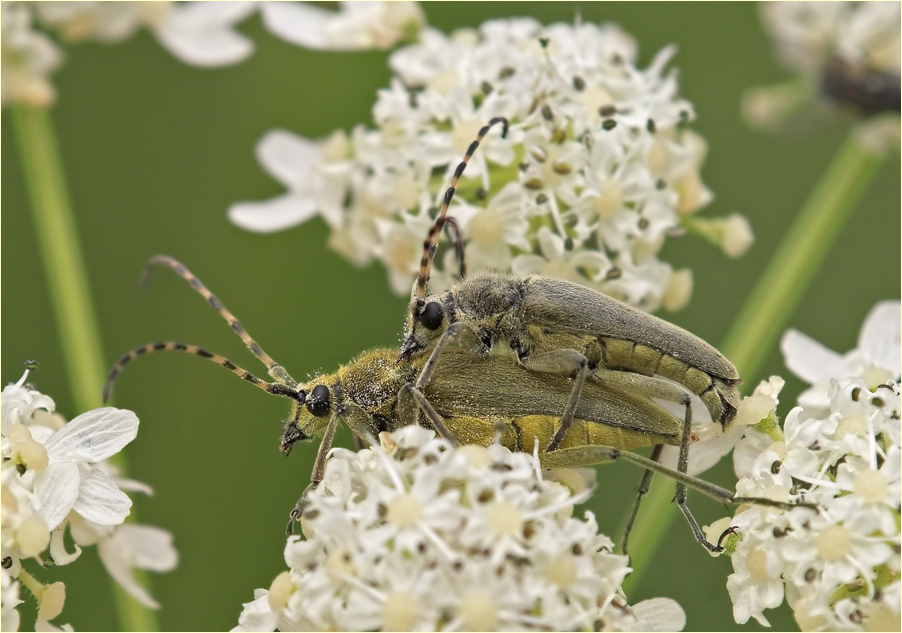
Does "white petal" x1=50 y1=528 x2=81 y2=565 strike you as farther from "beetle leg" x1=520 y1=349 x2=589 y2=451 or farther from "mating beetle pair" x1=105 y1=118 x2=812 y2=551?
"beetle leg" x1=520 y1=349 x2=589 y2=451

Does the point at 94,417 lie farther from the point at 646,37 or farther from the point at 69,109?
the point at 646,37

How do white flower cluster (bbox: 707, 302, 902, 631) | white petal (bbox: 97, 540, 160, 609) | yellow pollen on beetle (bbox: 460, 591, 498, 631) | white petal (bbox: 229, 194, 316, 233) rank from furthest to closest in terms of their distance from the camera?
white petal (bbox: 229, 194, 316, 233), white petal (bbox: 97, 540, 160, 609), white flower cluster (bbox: 707, 302, 902, 631), yellow pollen on beetle (bbox: 460, 591, 498, 631)

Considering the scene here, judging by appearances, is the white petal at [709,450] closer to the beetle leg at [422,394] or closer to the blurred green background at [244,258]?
the beetle leg at [422,394]

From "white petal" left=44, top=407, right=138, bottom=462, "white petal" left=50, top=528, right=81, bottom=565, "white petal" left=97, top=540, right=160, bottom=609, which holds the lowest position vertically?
"white petal" left=97, top=540, right=160, bottom=609

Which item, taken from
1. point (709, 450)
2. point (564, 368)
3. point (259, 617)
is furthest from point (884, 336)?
point (259, 617)

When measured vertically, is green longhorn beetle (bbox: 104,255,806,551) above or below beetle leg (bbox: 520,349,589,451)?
below

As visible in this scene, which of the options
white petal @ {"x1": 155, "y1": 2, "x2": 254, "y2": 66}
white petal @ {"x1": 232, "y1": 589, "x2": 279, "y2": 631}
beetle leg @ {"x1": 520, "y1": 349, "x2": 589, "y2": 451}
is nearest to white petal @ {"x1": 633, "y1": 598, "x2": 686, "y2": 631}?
beetle leg @ {"x1": 520, "y1": 349, "x2": 589, "y2": 451}

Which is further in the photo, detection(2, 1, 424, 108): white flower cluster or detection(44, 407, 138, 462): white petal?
detection(2, 1, 424, 108): white flower cluster
